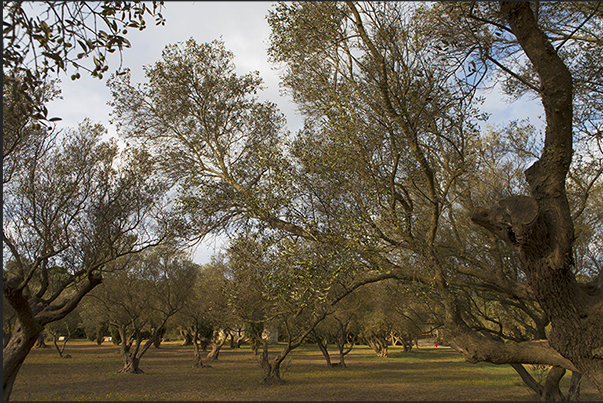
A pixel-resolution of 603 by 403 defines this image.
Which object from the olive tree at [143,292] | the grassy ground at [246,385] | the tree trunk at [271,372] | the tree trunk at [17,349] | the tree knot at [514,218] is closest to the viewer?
the tree knot at [514,218]

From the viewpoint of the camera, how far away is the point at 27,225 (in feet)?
39.2

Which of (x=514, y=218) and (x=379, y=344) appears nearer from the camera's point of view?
(x=514, y=218)

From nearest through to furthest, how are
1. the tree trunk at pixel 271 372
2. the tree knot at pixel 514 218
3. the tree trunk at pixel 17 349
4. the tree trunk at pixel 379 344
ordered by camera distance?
the tree knot at pixel 514 218, the tree trunk at pixel 17 349, the tree trunk at pixel 271 372, the tree trunk at pixel 379 344

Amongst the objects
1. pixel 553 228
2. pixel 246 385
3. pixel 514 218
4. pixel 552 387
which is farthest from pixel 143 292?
pixel 553 228

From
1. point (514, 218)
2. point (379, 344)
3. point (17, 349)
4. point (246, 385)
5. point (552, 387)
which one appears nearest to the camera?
point (514, 218)

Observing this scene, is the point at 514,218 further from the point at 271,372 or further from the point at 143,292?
the point at 143,292

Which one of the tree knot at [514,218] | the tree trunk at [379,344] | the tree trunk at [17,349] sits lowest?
the tree trunk at [379,344]

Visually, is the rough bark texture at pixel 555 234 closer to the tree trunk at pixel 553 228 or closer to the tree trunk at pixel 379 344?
the tree trunk at pixel 553 228

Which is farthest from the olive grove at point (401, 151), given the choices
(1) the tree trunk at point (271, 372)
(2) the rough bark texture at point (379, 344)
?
(2) the rough bark texture at point (379, 344)

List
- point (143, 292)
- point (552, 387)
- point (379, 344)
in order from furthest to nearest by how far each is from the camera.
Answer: point (379, 344) < point (143, 292) < point (552, 387)

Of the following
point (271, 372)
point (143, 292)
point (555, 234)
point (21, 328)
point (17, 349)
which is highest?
point (143, 292)

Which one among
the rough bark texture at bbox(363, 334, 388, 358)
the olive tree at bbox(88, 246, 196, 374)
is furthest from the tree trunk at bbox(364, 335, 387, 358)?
the olive tree at bbox(88, 246, 196, 374)

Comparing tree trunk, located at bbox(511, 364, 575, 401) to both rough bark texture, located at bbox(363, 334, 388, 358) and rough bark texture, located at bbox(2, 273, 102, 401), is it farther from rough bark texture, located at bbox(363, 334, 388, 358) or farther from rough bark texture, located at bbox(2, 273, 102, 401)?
rough bark texture, located at bbox(363, 334, 388, 358)

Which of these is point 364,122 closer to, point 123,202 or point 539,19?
point 539,19
